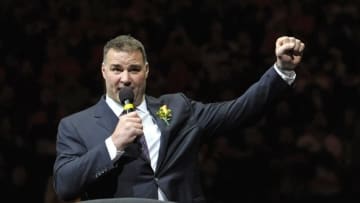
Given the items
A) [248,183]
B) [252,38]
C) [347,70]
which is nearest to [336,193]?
[248,183]

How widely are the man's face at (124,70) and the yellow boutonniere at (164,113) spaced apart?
6.2 inches

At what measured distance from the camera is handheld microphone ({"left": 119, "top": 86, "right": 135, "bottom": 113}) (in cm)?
364

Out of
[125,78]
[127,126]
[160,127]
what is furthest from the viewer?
[160,127]

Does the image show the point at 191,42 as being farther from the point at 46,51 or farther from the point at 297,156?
the point at 297,156

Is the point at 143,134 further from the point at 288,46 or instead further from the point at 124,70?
the point at 288,46


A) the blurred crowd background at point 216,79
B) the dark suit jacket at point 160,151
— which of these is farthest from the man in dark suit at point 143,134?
the blurred crowd background at point 216,79

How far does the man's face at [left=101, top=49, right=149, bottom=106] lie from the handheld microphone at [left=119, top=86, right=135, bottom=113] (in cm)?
5

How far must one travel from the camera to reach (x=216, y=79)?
7895mm

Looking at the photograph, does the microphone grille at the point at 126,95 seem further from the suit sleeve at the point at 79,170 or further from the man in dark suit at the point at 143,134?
the suit sleeve at the point at 79,170

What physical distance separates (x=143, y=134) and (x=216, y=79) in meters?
4.05

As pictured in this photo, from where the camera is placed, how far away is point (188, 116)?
4.08 m

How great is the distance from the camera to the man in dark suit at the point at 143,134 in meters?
3.74

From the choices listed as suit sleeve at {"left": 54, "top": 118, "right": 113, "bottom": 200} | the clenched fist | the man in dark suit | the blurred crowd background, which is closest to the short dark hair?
the man in dark suit

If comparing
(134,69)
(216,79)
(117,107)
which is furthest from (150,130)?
(216,79)
